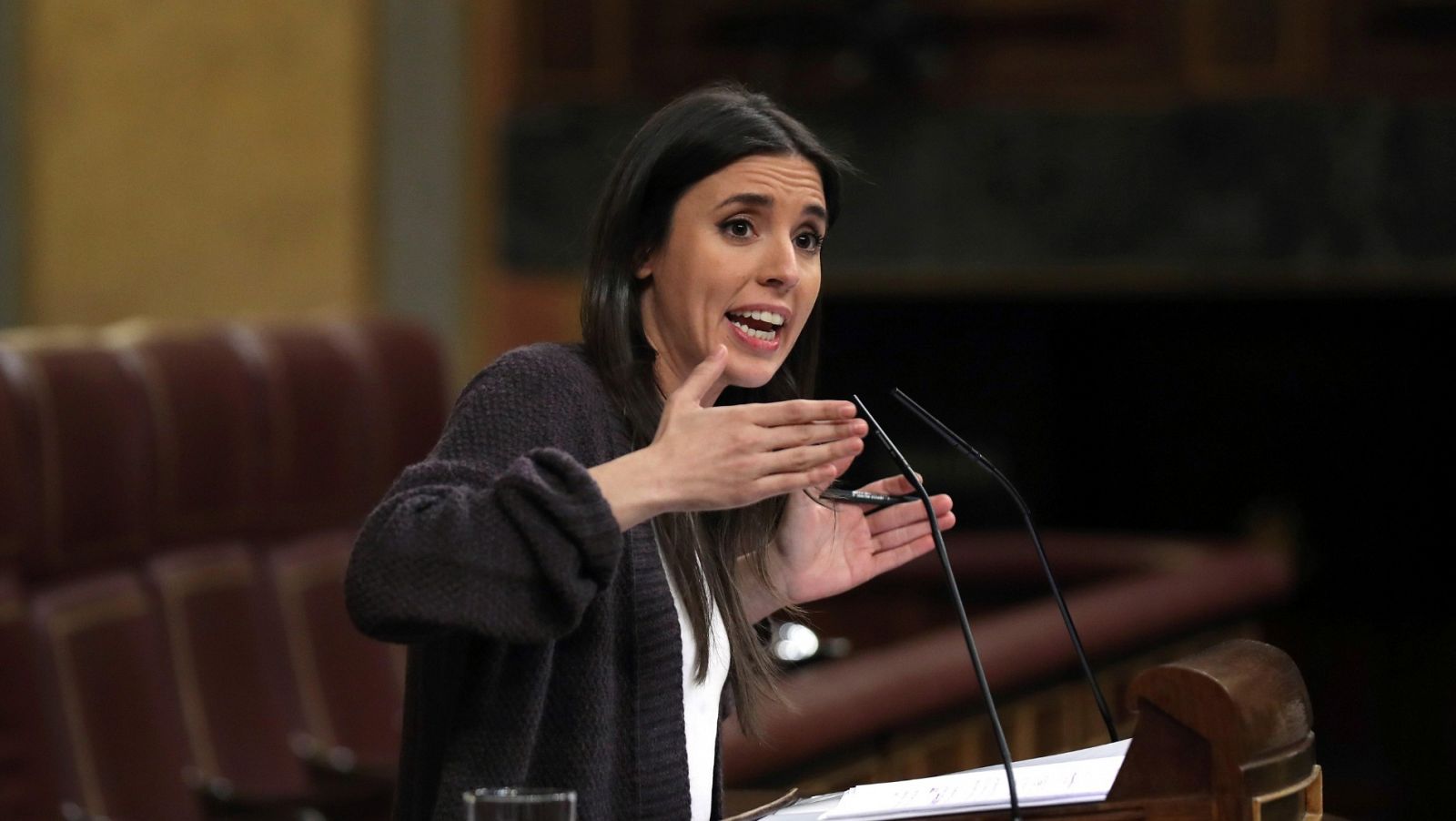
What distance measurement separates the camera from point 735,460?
3.86 feet

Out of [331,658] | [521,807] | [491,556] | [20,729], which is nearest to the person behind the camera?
[521,807]

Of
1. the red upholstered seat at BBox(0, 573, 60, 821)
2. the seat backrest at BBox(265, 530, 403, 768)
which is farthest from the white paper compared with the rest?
the seat backrest at BBox(265, 530, 403, 768)

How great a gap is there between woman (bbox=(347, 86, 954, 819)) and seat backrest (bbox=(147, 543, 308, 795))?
186cm

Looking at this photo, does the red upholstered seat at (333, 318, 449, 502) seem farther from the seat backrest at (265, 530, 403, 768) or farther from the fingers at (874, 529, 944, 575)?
the fingers at (874, 529, 944, 575)

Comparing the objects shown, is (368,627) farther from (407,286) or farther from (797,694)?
(407,286)

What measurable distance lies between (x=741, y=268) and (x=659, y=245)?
7 cm

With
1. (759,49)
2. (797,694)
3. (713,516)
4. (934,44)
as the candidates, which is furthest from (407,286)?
(713,516)

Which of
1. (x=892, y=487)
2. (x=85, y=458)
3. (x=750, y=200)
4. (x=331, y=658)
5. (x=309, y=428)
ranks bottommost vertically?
(x=331, y=658)

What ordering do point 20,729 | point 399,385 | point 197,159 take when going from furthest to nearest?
point 197,159 < point 399,385 < point 20,729

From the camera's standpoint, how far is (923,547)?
1.50 metres

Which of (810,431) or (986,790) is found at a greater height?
(810,431)

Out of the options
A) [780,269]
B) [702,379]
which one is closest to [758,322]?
[780,269]

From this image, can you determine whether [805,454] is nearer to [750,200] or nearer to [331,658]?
[750,200]

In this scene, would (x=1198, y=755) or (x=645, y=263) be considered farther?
(x=645, y=263)
